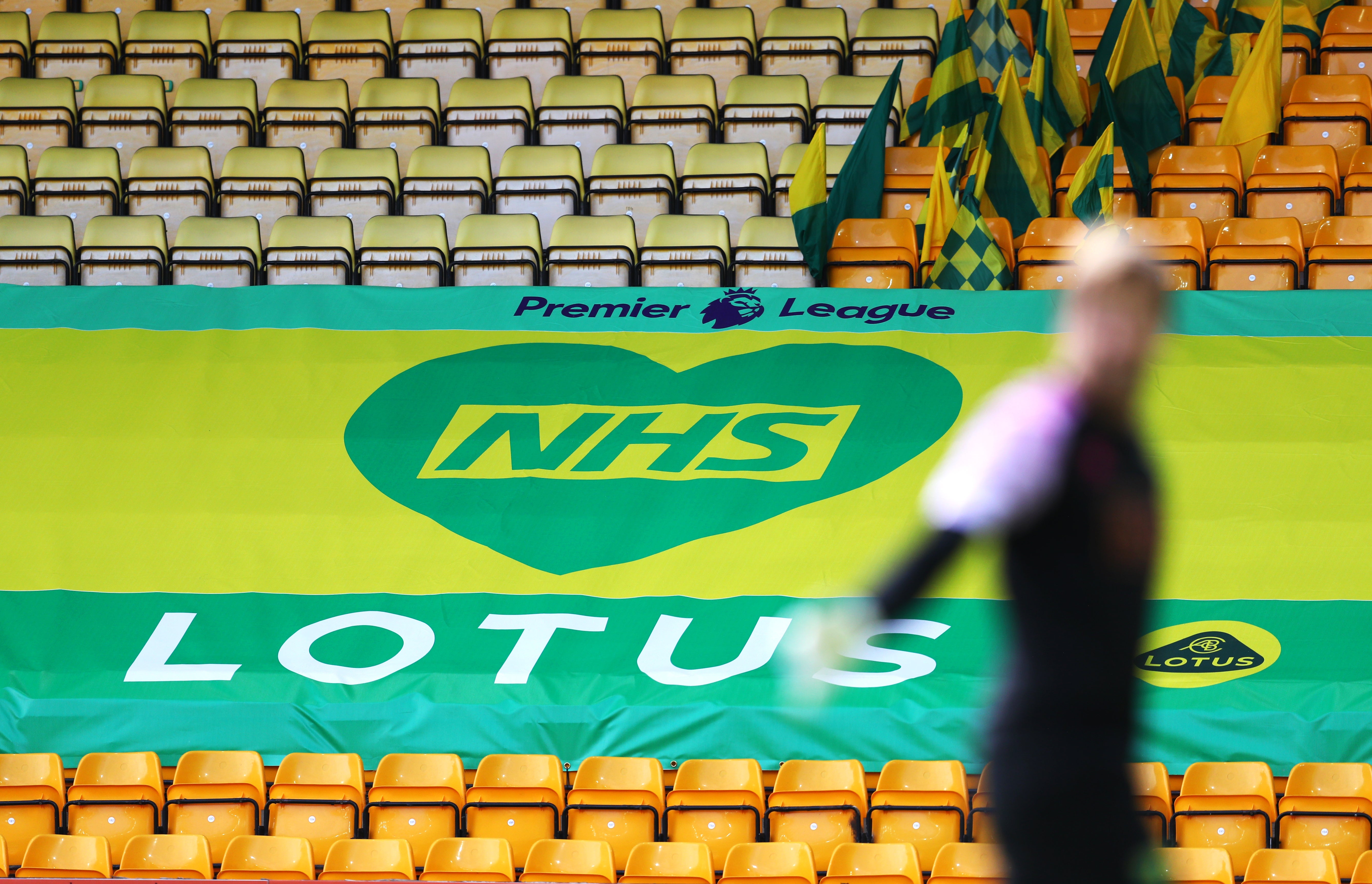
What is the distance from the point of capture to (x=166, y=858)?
625 centimetres

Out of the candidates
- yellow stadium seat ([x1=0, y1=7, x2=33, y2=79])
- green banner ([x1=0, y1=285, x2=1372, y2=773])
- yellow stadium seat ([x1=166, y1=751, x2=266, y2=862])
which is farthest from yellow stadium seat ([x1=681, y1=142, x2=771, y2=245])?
yellow stadium seat ([x1=0, y1=7, x2=33, y2=79])

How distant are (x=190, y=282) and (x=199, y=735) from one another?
4.15 m

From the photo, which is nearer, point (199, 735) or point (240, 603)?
point (199, 735)

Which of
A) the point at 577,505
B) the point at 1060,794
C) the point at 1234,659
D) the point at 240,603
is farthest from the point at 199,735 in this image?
the point at 1060,794

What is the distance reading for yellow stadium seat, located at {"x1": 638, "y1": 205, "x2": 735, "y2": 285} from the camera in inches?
389

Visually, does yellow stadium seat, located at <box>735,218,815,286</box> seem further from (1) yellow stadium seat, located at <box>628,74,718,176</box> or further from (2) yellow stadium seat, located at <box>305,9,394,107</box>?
(2) yellow stadium seat, located at <box>305,9,394,107</box>

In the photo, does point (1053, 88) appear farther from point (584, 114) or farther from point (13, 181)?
point (13, 181)

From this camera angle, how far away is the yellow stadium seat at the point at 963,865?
5.90 m

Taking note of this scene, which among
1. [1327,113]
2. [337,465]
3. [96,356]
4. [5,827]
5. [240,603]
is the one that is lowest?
[5,827]

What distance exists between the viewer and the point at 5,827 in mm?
6719

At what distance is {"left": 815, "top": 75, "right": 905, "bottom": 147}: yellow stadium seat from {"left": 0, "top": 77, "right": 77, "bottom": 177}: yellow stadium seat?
21.3 feet

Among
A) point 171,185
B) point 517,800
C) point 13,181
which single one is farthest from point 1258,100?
point 13,181

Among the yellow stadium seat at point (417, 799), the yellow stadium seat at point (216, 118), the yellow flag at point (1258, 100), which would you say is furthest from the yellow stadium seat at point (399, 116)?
the yellow flag at point (1258, 100)

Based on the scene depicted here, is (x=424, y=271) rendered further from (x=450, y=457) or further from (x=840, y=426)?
(x=840, y=426)
